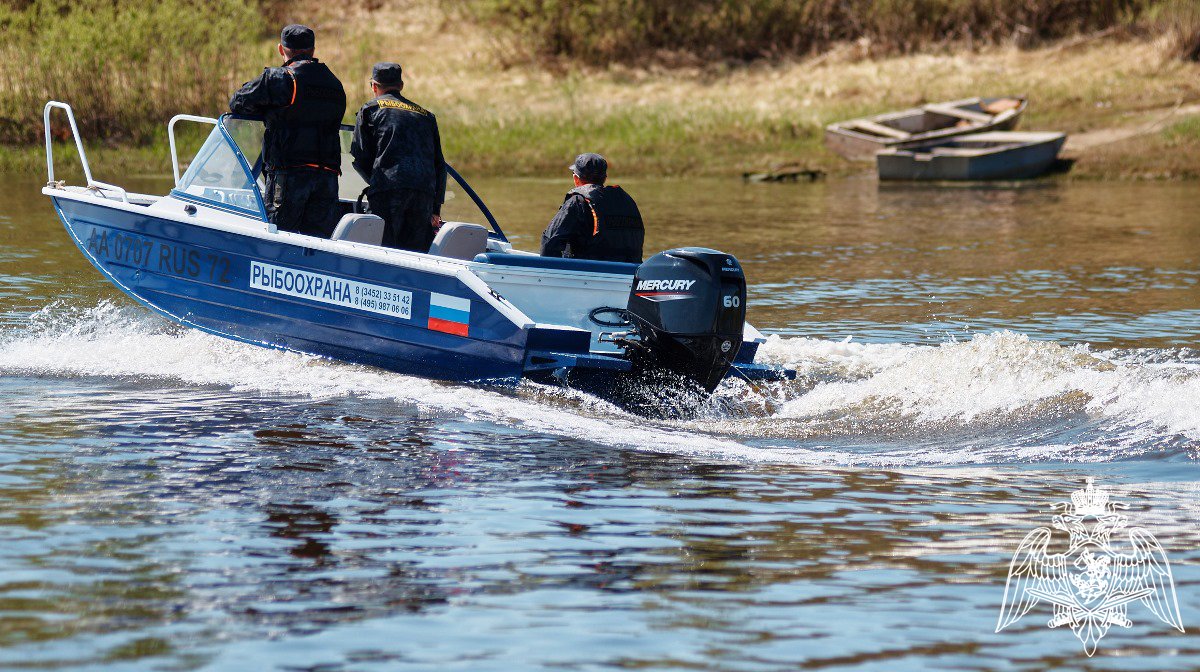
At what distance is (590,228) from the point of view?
8.29 m

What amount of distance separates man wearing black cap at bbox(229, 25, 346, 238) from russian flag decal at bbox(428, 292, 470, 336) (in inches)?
50.6

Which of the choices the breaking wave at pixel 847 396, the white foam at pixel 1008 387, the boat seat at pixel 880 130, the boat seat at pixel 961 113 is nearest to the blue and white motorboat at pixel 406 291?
the breaking wave at pixel 847 396

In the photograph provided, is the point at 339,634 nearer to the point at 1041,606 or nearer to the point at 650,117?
the point at 1041,606

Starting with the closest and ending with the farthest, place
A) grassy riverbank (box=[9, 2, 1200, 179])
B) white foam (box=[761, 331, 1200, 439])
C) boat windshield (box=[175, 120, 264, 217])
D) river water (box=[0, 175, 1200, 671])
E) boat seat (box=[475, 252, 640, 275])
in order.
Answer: river water (box=[0, 175, 1200, 671]) < white foam (box=[761, 331, 1200, 439]) < boat seat (box=[475, 252, 640, 275]) < boat windshield (box=[175, 120, 264, 217]) < grassy riverbank (box=[9, 2, 1200, 179])

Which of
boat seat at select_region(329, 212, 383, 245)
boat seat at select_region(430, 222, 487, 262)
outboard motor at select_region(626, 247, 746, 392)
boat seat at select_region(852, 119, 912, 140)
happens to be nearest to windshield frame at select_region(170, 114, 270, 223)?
boat seat at select_region(329, 212, 383, 245)

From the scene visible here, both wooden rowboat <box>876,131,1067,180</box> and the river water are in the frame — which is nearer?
the river water

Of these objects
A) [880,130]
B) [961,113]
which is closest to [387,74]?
[880,130]

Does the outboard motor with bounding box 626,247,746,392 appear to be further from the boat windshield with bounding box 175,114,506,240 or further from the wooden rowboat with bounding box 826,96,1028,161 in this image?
the wooden rowboat with bounding box 826,96,1028,161

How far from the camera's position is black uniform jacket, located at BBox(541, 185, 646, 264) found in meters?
8.27

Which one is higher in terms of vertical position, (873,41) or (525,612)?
(873,41)

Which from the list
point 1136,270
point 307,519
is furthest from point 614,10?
point 307,519

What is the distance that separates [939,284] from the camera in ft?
40.5

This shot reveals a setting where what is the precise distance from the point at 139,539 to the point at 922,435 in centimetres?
348

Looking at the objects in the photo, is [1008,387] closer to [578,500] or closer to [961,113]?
[578,500]
